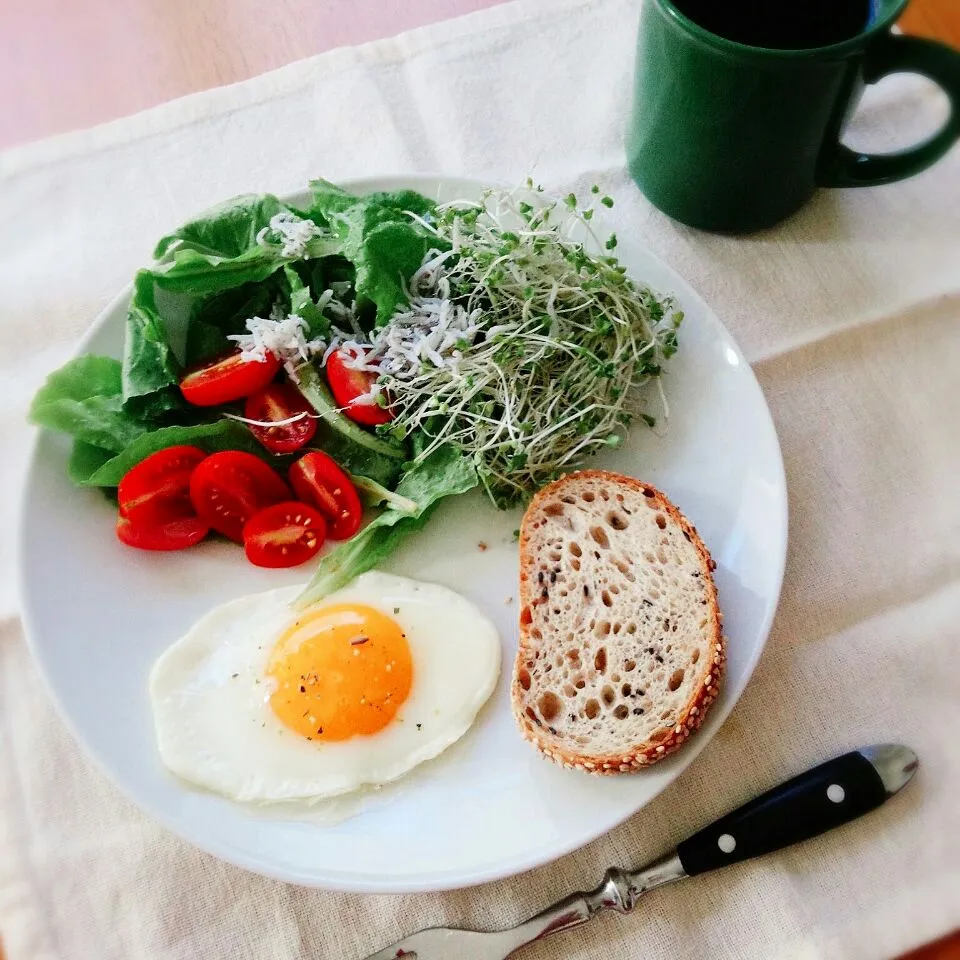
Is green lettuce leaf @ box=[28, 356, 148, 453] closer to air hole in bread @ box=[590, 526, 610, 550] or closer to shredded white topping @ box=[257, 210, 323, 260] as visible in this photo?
shredded white topping @ box=[257, 210, 323, 260]

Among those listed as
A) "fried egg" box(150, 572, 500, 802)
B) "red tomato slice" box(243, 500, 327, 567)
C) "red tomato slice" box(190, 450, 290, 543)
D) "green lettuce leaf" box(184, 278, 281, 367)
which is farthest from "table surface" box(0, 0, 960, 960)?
"fried egg" box(150, 572, 500, 802)

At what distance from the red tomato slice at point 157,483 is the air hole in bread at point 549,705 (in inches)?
29.1

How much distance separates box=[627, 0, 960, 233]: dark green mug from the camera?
1.69m

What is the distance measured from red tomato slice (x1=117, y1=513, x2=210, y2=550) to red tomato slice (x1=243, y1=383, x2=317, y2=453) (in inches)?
8.2

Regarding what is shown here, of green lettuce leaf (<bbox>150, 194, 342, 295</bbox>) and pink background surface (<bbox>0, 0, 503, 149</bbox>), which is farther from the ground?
pink background surface (<bbox>0, 0, 503, 149</bbox>)

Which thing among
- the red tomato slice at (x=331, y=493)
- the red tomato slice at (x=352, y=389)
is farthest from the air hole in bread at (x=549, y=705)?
the red tomato slice at (x=352, y=389)

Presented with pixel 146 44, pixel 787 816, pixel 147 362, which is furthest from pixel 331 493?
pixel 146 44

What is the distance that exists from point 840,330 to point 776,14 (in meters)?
0.68

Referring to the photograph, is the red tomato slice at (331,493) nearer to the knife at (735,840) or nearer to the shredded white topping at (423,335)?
the shredded white topping at (423,335)

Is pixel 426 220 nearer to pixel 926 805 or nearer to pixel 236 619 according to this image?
pixel 236 619

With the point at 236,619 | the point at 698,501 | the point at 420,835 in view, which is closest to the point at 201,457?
the point at 236,619

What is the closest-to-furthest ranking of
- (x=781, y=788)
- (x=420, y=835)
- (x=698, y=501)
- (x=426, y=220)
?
(x=420, y=835)
(x=781, y=788)
(x=698, y=501)
(x=426, y=220)

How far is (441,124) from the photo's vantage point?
7.88 ft

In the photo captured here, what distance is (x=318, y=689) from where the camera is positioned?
1.61 meters
